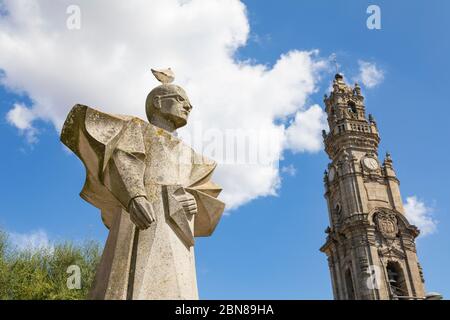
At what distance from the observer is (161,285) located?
11.0 ft

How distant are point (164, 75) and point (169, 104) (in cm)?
45

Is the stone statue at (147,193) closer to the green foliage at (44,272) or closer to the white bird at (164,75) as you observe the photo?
the white bird at (164,75)

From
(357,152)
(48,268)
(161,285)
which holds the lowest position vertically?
(161,285)

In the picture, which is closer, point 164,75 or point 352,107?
point 164,75

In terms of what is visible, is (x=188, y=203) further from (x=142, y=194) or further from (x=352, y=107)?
(x=352, y=107)

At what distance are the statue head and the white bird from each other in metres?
0.20

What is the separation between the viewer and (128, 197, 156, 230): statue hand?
3.49m

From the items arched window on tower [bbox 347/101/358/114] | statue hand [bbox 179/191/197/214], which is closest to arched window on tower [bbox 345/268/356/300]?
arched window on tower [bbox 347/101/358/114]

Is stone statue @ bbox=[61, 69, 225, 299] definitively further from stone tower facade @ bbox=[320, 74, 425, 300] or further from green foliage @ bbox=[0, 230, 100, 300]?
stone tower facade @ bbox=[320, 74, 425, 300]

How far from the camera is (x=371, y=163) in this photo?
49406 millimetres

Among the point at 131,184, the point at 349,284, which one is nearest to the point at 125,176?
the point at 131,184
